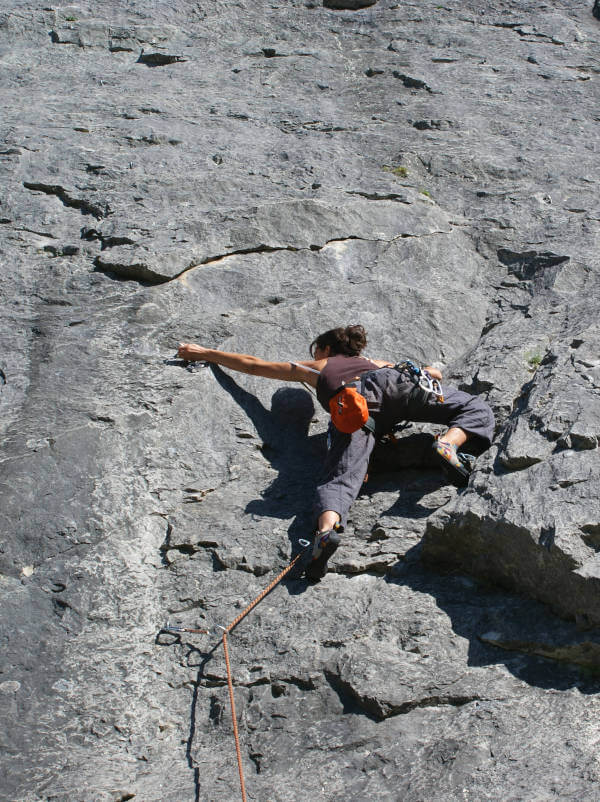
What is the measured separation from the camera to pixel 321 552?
12.5ft

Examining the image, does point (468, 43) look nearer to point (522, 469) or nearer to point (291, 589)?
point (522, 469)

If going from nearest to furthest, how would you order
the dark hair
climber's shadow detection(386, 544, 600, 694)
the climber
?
climber's shadow detection(386, 544, 600, 694) → the climber → the dark hair

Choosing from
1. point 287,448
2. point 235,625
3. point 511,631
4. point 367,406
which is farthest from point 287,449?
point 511,631

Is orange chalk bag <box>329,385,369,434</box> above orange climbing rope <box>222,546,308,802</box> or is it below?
above

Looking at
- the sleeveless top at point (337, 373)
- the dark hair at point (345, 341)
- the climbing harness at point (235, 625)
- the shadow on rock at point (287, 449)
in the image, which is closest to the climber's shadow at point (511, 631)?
the climbing harness at point (235, 625)

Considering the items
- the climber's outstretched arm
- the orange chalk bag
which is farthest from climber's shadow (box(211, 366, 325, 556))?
the orange chalk bag

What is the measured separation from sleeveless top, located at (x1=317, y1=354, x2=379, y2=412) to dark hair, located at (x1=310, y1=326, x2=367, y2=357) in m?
0.15

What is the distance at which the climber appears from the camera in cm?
412

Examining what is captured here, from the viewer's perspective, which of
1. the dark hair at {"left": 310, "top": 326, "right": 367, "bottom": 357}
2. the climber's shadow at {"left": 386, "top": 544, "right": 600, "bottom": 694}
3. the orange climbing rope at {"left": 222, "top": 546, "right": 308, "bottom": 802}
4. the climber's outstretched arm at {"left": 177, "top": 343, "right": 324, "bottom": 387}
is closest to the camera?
the orange climbing rope at {"left": 222, "top": 546, "right": 308, "bottom": 802}

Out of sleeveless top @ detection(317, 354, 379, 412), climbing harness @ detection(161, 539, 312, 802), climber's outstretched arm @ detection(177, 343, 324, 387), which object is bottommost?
climbing harness @ detection(161, 539, 312, 802)

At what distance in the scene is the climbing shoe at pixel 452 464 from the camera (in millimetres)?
4176

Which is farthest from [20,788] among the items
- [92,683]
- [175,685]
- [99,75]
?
[99,75]

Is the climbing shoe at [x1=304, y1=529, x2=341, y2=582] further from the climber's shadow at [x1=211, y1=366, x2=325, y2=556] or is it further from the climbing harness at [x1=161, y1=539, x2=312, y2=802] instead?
the climber's shadow at [x1=211, y1=366, x2=325, y2=556]

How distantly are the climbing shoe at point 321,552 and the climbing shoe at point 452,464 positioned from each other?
73 centimetres
